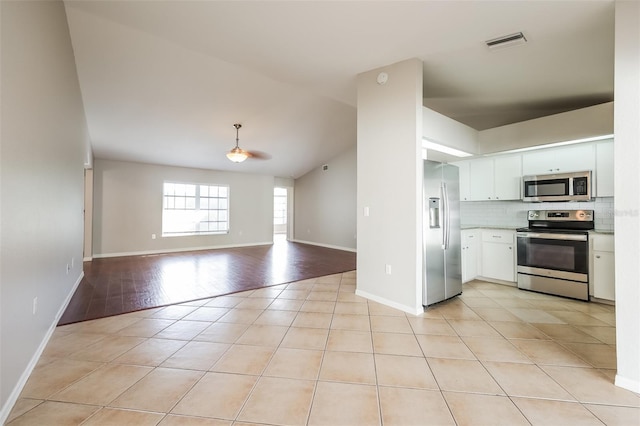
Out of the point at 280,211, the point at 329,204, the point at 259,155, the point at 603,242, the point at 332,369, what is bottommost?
the point at 332,369

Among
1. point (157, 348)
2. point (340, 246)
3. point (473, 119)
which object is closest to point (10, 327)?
point (157, 348)

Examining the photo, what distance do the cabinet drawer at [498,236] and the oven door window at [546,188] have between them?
61 centimetres

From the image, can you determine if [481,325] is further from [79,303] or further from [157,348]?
[79,303]

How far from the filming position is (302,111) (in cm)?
542

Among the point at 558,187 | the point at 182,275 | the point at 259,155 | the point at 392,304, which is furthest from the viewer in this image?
the point at 259,155

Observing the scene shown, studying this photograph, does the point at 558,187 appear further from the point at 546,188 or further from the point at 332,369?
the point at 332,369

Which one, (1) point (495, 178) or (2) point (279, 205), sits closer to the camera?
(1) point (495, 178)

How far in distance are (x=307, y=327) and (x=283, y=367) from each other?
2.28 ft

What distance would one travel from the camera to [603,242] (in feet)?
10.6

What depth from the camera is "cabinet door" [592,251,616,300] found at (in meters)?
3.17

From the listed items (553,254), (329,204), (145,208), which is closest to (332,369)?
(553,254)

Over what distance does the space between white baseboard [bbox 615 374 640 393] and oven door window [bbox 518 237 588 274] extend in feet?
6.73

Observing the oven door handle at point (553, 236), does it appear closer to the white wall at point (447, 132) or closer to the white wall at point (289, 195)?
the white wall at point (447, 132)

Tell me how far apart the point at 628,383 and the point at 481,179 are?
10.4ft
